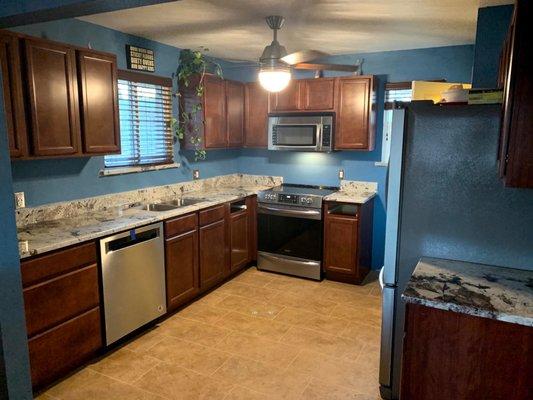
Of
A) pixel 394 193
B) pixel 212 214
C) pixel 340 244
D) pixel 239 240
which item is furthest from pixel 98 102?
pixel 340 244

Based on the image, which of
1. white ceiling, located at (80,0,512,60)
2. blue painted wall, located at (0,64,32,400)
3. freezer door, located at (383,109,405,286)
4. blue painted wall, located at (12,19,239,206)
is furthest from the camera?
blue painted wall, located at (12,19,239,206)

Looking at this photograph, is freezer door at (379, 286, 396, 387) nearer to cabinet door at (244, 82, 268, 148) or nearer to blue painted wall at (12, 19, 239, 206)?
blue painted wall at (12, 19, 239, 206)

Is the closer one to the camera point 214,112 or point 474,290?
point 474,290

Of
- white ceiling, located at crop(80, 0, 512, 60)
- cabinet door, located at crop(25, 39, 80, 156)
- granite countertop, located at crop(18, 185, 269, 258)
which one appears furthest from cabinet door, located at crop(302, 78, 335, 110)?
cabinet door, located at crop(25, 39, 80, 156)

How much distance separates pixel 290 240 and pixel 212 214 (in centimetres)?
101

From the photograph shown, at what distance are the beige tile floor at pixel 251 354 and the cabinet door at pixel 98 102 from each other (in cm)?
159

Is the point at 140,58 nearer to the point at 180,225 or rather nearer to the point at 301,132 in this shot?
the point at 180,225

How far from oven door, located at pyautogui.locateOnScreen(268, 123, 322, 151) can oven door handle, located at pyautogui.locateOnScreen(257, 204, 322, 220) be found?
72cm

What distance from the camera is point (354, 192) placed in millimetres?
4676

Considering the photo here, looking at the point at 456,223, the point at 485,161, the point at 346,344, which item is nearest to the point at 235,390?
the point at 346,344

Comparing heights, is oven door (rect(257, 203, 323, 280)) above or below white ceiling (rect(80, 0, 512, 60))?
below

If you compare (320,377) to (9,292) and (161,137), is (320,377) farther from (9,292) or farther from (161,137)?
(161,137)

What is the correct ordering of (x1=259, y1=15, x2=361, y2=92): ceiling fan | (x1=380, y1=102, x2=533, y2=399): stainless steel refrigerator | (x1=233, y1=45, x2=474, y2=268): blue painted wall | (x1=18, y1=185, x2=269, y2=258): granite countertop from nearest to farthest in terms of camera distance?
(x1=380, y1=102, x2=533, y2=399): stainless steel refrigerator < (x1=18, y1=185, x2=269, y2=258): granite countertop < (x1=259, y1=15, x2=361, y2=92): ceiling fan < (x1=233, y1=45, x2=474, y2=268): blue painted wall

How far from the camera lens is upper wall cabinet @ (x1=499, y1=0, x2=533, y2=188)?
1605mm
